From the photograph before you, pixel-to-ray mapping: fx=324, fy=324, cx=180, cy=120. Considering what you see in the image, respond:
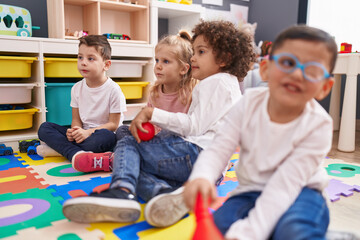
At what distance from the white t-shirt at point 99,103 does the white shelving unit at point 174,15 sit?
0.66 meters

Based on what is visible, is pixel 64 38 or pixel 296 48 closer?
pixel 296 48

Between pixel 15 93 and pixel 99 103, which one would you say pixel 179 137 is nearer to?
pixel 99 103

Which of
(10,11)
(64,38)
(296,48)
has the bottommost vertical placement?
(296,48)

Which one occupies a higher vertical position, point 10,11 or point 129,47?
point 10,11

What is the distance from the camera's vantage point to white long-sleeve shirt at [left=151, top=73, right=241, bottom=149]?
0.95 meters

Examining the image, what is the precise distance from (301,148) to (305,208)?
0.11 meters

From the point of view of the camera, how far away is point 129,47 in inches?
77.5

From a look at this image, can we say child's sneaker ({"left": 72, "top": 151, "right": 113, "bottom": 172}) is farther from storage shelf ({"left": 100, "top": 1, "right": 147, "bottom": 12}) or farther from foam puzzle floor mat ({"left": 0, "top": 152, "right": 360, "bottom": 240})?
storage shelf ({"left": 100, "top": 1, "right": 147, "bottom": 12})

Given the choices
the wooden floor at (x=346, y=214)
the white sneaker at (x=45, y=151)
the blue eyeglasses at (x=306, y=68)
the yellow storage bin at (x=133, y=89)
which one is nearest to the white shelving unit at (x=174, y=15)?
the yellow storage bin at (x=133, y=89)

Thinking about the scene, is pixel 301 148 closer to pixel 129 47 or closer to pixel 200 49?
pixel 200 49

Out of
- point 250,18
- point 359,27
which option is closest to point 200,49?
point 359,27

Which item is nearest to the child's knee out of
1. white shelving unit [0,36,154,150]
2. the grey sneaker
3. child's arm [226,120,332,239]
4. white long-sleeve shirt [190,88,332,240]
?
white shelving unit [0,36,154,150]

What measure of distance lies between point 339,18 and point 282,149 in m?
2.48

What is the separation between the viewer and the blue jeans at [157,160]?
0.95 metres
